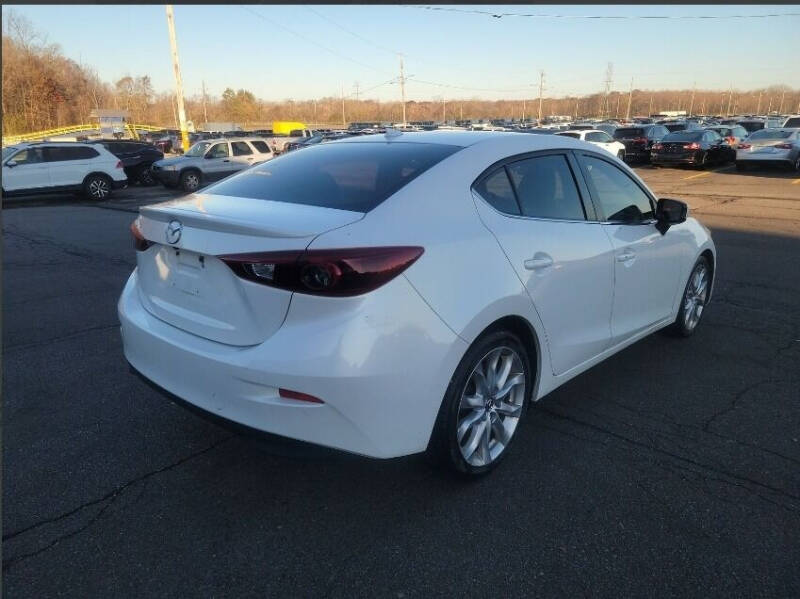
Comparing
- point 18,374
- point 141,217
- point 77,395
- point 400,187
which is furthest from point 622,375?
point 18,374

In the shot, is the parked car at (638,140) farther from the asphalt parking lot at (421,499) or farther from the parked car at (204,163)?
the asphalt parking lot at (421,499)

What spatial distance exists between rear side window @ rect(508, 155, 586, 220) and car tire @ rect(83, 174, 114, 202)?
58.2 ft

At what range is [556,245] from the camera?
9.98 ft

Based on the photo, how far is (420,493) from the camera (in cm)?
278

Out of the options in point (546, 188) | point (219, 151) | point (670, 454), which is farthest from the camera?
point (219, 151)

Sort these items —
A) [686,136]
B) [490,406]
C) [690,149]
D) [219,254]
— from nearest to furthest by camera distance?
1. [219,254]
2. [490,406]
3. [690,149]
4. [686,136]

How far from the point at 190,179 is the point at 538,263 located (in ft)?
60.2

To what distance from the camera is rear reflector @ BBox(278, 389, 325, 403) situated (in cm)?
220

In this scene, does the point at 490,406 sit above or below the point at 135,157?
below

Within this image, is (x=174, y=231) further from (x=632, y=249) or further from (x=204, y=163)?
(x=204, y=163)

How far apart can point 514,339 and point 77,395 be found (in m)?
2.94

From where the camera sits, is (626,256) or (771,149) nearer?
(626,256)

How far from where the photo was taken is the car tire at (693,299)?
4688mm

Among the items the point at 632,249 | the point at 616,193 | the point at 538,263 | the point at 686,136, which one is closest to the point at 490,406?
the point at 538,263
